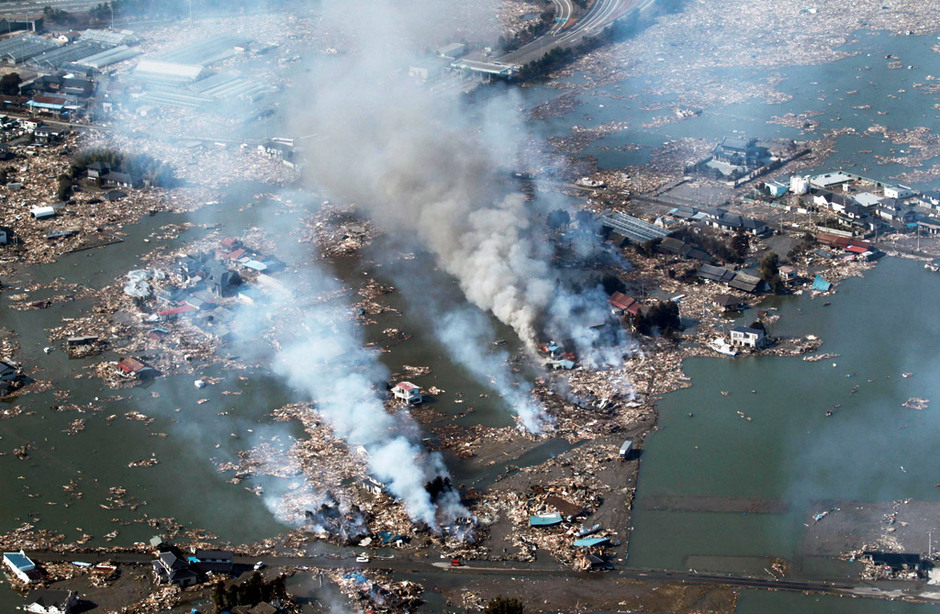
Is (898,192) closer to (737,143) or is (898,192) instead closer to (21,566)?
(737,143)

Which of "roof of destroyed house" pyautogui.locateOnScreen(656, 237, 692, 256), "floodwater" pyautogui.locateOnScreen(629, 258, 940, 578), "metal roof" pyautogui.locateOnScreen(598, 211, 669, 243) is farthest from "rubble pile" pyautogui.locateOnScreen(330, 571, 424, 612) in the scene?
"metal roof" pyautogui.locateOnScreen(598, 211, 669, 243)

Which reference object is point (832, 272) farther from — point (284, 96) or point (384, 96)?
point (284, 96)

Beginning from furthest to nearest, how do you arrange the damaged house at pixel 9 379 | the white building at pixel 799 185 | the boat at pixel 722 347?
1. the white building at pixel 799 185
2. the boat at pixel 722 347
3. the damaged house at pixel 9 379

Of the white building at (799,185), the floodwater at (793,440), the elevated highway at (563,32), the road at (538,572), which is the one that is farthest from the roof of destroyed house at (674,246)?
the elevated highway at (563,32)

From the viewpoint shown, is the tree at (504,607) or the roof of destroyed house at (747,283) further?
the roof of destroyed house at (747,283)

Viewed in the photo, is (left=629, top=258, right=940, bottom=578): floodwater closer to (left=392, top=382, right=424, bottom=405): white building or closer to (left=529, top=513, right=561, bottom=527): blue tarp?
(left=529, top=513, right=561, bottom=527): blue tarp

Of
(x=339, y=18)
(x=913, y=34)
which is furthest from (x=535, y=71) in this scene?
(x=913, y=34)

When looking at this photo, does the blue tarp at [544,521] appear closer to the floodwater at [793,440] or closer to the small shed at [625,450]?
the floodwater at [793,440]
